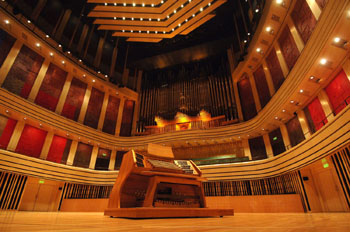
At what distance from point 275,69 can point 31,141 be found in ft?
42.5

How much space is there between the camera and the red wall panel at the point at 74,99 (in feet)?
36.6

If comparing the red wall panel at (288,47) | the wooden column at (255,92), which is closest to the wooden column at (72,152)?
the wooden column at (255,92)

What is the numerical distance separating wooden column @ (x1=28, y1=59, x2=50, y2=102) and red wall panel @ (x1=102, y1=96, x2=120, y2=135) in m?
4.33

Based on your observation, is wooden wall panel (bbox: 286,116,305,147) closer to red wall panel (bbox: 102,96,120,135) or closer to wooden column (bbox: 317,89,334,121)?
wooden column (bbox: 317,89,334,121)

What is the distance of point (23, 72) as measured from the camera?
372 inches

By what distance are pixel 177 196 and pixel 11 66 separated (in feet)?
34.7

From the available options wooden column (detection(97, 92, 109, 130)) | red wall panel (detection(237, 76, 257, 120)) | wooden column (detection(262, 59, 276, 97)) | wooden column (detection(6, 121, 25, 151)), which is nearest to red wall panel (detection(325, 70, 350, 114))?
wooden column (detection(262, 59, 276, 97))

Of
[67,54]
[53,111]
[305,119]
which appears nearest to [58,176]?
[53,111]

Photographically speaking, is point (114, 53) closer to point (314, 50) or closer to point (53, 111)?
point (53, 111)

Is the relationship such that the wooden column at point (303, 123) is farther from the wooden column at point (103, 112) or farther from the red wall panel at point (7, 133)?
the red wall panel at point (7, 133)

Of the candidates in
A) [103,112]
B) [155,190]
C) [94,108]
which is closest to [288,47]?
[155,190]

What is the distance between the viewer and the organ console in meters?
2.51

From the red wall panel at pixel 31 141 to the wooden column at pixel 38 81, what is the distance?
157 cm

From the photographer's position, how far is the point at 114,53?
14.5 meters
